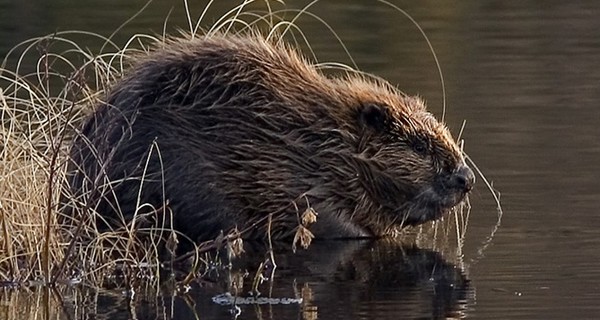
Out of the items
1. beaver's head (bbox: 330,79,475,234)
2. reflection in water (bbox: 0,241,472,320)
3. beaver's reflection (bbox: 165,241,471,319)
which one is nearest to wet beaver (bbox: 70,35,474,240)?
beaver's head (bbox: 330,79,475,234)

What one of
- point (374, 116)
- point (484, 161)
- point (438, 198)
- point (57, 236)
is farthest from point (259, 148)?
point (484, 161)

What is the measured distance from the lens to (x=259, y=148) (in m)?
7.55

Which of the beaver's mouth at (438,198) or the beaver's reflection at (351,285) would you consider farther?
the beaver's mouth at (438,198)

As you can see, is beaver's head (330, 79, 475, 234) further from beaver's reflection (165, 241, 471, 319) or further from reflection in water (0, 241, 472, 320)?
reflection in water (0, 241, 472, 320)

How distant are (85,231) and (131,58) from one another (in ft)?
4.10

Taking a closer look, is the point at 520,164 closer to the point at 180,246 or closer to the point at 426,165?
the point at 426,165

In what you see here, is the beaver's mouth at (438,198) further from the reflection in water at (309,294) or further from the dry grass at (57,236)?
the dry grass at (57,236)

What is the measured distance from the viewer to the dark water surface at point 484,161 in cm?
605

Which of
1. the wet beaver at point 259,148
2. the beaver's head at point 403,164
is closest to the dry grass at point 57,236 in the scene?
the wet beaver at point 259,148

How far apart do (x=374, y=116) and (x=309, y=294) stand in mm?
1656

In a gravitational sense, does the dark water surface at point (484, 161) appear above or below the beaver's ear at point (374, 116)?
below

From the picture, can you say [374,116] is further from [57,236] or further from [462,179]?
[57,236]

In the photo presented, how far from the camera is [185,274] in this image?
6.62 meters

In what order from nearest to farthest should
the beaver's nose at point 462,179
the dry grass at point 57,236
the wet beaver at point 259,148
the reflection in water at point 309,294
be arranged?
1. the reflection in water at point 309,294
2. the dry grass at point 57,236
3. the wet beaver at point 259,148
4. the beaver's nose at point 462,179
